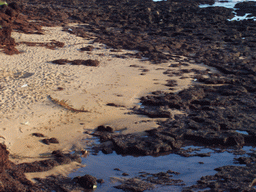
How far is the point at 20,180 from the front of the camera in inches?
214

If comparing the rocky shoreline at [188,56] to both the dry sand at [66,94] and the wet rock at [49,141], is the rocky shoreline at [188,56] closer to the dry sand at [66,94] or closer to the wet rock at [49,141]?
the dry sand at [66,94]

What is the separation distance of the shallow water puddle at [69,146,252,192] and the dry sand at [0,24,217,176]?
0.66 metres

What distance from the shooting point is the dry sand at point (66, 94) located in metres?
7.39

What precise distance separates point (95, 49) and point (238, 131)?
8677 millimetres

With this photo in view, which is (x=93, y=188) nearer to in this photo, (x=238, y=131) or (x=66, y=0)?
(x=238, y=131)

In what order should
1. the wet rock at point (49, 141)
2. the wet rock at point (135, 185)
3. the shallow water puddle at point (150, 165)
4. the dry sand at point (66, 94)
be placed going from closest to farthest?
1. the wet rock at point (135, 185)
2. the shallow water puddle at point (150, 165)
3. the wet rock at point (49, 141)
4. the dry sand at point (66, 94)

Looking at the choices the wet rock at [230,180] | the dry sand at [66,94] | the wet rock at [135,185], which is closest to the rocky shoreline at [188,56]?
the wet rock at [230,180]

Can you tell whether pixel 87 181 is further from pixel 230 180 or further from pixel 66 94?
pixel 66 94

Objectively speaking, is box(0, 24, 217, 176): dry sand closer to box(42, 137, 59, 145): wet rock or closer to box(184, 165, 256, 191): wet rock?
box(42, 137, 59, 145): wet rock

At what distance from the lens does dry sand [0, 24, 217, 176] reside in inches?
291

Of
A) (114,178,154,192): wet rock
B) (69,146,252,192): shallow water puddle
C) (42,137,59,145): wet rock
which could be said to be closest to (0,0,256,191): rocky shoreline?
(69,146,252,192): shallow water puddle

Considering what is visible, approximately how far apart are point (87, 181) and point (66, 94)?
4575 mm

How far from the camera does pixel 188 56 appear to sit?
1423 centimetres

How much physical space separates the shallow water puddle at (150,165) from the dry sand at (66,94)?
0.66 m
